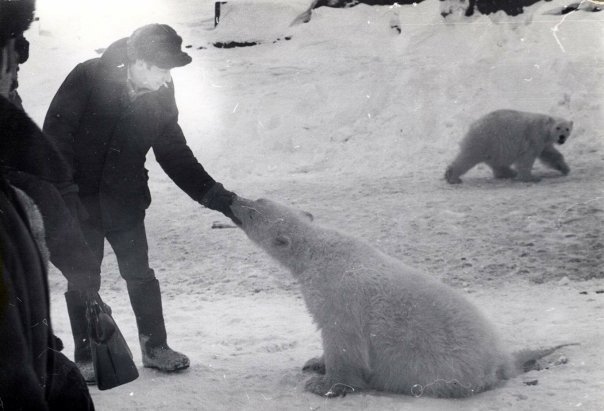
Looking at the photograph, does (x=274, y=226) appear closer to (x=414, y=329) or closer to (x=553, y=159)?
(x=414, y=329)

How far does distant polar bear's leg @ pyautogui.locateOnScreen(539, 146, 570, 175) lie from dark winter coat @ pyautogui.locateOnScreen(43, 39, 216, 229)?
138cm

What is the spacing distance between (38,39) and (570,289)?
165 centimetres

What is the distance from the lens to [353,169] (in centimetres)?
198

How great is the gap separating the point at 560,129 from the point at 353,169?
34.2 inches

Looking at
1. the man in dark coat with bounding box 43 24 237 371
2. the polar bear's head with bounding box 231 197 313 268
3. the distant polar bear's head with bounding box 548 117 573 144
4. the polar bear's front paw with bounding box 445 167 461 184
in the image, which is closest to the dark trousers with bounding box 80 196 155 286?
the man in dark coat with bounding box 43 24 237 371

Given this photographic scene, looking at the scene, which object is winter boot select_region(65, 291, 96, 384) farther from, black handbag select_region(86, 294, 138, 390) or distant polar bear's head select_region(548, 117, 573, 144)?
distant polar bear's head select_region(548, 117, 573, 144)

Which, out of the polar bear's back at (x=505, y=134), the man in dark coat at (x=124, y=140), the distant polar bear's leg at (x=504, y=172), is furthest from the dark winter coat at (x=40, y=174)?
the distant polar bear's leg at (x=504, y=172)

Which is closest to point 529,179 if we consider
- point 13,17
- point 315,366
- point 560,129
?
point 560,129

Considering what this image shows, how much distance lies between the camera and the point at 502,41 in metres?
2.02

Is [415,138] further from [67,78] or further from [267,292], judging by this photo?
[67,78]

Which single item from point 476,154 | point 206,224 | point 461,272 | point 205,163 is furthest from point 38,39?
point 476,154

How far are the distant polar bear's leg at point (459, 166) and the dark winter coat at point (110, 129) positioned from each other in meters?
0.96

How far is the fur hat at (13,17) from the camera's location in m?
1.05

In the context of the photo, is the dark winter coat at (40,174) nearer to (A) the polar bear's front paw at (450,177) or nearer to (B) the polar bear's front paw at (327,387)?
(B) the polar bear's front paw at (327,387)
